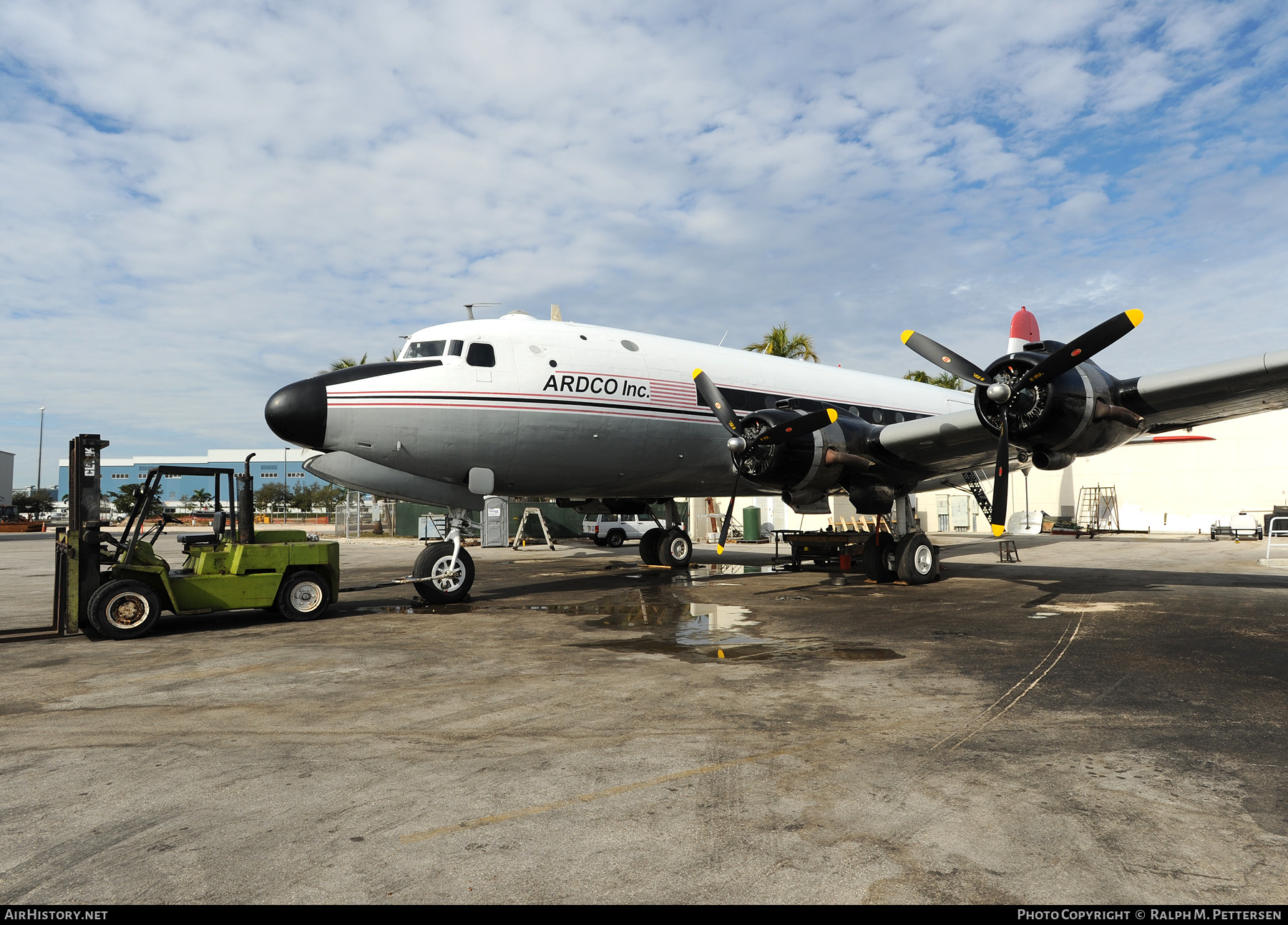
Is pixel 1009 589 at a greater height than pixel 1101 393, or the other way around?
pixel 1101 393

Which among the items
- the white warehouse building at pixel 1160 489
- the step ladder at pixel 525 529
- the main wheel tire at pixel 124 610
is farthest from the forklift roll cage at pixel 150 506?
the white warehouse building at pixel 1160 489

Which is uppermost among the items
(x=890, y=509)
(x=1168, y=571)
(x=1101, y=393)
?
(x=1101, y=393)

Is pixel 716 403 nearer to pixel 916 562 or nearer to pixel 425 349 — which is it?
pixel 425 349

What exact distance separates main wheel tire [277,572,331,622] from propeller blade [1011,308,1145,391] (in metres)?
11.4

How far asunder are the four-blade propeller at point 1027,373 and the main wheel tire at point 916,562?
3464 mm

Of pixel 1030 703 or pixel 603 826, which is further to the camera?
pixel 1030 703

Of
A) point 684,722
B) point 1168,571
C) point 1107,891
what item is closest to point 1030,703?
point 684,722

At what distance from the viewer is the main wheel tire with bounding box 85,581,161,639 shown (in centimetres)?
1005

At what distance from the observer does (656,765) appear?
4.82 m

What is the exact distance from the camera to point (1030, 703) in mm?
6211

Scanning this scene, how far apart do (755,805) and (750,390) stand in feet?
42.3

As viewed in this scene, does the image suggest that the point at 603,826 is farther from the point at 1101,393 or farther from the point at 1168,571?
the point at 1168,571
